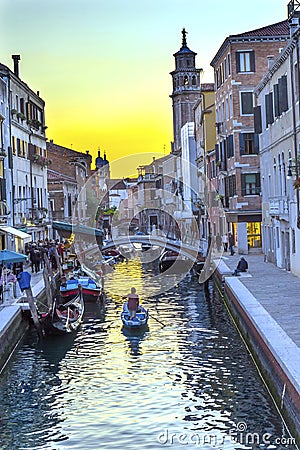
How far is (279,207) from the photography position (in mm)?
29781

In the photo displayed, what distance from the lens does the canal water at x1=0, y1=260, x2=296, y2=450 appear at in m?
12.7

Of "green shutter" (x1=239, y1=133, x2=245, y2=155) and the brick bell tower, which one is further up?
the brick bell tower

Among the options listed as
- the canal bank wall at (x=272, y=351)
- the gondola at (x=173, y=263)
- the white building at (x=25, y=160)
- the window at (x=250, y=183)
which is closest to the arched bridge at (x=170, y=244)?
the gondola at (x=173, y=263)

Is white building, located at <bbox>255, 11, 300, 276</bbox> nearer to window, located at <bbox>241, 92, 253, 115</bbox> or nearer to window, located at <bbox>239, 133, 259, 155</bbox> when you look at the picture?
window, located at <bbox>239, 133, 259, 155</bbox>

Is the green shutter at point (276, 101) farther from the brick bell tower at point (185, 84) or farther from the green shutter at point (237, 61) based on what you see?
the brick bell tower at point (185, 84)

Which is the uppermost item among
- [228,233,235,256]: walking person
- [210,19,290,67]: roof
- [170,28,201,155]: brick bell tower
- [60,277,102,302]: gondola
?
[170,28,201,155]: brick bell tower

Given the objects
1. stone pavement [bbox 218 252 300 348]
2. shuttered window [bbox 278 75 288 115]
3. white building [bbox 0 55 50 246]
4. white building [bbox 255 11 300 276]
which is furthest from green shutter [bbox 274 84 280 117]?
white building [bbox 0 55 50 246]

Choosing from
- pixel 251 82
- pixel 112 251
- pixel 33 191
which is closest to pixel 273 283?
pixel 251 82

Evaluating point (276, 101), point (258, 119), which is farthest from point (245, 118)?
point (276, 101)

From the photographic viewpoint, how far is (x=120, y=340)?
21.3m

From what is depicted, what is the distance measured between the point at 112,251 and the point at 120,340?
1395 inches

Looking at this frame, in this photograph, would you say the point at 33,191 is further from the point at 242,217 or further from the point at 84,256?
the point at 242,217

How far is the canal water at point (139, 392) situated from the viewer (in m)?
12.7

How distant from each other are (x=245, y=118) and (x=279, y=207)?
1294cm
